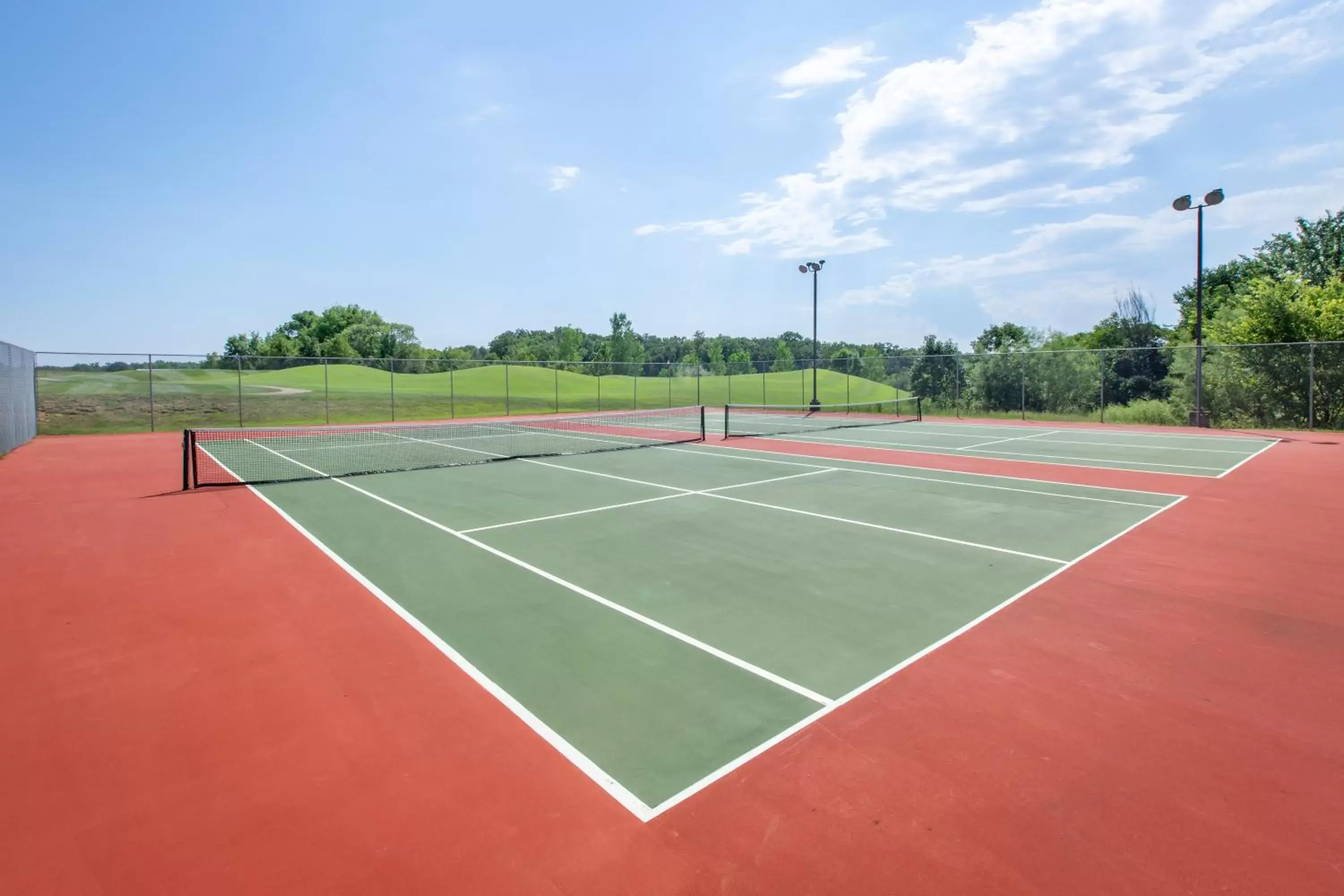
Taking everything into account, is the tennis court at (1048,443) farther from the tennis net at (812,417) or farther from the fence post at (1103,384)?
the fence post at (1103,384)

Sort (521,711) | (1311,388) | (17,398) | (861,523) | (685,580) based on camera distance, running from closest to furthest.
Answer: (521,711) → (685,580) → (861,523) → (17,398) → (1311,388)

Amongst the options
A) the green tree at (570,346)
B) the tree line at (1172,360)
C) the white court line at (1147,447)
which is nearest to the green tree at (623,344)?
the green tree at (570,346)

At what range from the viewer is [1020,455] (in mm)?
16156

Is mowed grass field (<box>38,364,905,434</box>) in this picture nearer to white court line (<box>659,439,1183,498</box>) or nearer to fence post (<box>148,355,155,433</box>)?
fence post (<box>148,355,155,433</box>)

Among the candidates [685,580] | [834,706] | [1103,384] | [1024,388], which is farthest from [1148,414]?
[834,706]

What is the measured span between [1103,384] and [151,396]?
120 ft

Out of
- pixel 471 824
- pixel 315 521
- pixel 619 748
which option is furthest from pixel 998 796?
pixel 315 521

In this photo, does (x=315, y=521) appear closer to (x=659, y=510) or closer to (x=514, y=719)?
(x=659, y=510)

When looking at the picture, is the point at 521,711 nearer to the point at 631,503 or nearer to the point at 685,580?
the point at 685,580

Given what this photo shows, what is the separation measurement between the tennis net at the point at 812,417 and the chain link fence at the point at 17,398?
18.5m

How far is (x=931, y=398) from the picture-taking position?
112 feet

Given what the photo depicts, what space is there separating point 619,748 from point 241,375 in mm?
30068

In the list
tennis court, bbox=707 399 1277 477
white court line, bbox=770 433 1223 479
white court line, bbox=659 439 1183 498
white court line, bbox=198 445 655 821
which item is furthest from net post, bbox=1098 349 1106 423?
white court line, bbox=198 445 655 821

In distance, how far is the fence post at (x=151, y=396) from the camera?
24.6 m
